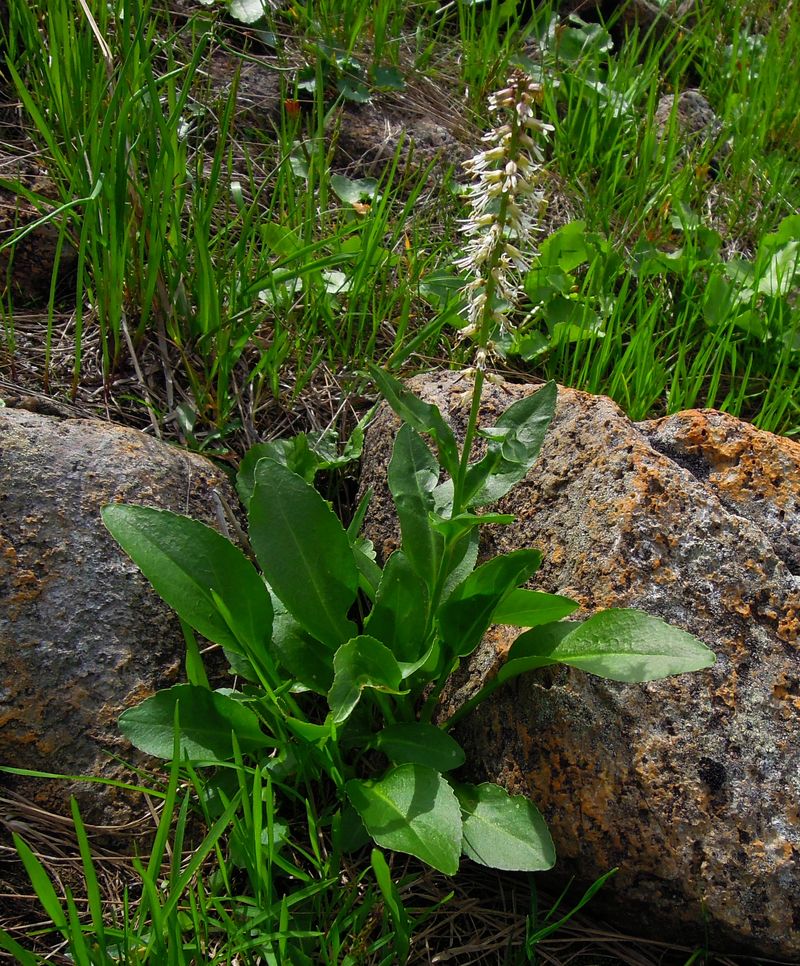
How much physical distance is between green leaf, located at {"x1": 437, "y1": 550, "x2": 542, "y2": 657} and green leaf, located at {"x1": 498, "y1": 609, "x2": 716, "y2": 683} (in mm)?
121

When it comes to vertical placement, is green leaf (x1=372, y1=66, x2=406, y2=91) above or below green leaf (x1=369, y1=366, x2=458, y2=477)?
above

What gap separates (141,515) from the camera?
1.89m

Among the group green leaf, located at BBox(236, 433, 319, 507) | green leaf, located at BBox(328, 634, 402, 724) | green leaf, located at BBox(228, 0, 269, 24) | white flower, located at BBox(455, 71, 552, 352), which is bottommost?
green leaf, located at BBox(236, 433, 319, 507)

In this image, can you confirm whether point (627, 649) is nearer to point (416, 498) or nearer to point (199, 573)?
point (416, 498)

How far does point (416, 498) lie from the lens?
6.41ft

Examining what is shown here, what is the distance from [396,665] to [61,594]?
2.63ft

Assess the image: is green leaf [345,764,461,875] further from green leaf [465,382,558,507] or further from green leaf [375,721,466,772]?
green leaf [465,382,558,507]

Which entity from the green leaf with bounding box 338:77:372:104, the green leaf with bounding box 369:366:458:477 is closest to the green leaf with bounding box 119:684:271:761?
the green leaf with bounding box 369:366:458:477

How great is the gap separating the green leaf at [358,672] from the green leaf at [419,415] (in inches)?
15.2

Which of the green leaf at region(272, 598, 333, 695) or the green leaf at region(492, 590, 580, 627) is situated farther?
the green leaf at region(272, 598, 333, 695)

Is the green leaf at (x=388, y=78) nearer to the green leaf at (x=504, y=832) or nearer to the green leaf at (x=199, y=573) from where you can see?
the green leaf at (x=199, y=573)

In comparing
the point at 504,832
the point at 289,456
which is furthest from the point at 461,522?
the point at 289,456

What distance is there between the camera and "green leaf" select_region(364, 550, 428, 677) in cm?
193

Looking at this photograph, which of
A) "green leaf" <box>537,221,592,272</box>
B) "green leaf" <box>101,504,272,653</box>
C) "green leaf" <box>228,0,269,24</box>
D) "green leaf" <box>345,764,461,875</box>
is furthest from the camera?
"green leaf" <box>228,0,269,24</box>
